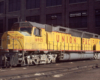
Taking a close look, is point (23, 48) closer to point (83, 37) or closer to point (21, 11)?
point (83, 37)

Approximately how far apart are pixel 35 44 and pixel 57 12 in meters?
25.8

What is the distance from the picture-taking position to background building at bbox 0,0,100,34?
37.3 m

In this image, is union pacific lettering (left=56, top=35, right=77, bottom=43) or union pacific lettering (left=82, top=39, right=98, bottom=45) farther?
union pacific lettering (left=82, top=39, right=98, bottom=45)

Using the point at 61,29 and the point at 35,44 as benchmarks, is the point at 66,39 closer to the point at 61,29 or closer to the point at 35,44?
the point at 61,29

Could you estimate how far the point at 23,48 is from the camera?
1516cm

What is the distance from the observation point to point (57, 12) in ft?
135

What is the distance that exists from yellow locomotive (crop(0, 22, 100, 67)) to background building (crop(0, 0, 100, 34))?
16392 mm

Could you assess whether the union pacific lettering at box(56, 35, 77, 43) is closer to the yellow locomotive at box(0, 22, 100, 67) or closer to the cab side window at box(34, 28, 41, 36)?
the yellow locomotive at box(0, 22, 100, 67)

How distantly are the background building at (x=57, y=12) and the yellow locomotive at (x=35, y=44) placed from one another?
16392mm

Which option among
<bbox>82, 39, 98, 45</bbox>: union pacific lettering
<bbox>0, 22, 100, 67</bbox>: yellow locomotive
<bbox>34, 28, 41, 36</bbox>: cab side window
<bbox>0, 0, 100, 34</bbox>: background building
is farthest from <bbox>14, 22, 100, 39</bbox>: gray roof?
<bbox>0, 0, 100, 34</bbox>: background building

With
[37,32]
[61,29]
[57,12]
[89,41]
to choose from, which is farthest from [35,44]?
[57,12]

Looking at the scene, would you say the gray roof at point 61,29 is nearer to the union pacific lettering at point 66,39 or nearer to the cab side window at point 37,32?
the cab side window at point 37,32

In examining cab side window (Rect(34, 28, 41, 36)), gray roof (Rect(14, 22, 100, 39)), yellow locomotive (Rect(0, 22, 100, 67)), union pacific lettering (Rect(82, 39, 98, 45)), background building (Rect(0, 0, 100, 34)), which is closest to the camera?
yellow locomotive (Rect(0, 22, 100, 67))

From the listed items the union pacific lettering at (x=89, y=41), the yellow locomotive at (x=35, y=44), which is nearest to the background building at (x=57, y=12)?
the union pacific lettering at (x=89, y=41)
